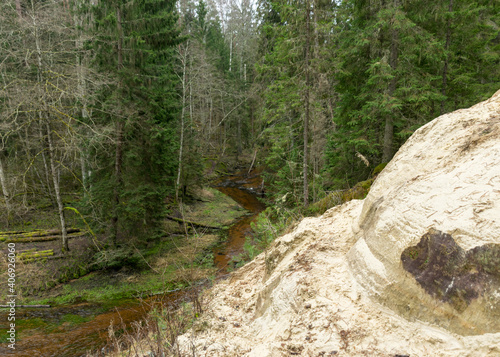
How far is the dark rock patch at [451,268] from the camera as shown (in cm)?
206

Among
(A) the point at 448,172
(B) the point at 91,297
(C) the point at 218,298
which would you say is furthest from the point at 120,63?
(A) the point at 448,172

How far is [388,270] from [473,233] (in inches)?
34.5

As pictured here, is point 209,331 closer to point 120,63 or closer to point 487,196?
point 487,196

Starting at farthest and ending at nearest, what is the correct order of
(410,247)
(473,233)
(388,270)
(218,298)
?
(218,298) < (388,270) < (410,247) < (473,233)

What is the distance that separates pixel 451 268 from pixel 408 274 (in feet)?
1.28

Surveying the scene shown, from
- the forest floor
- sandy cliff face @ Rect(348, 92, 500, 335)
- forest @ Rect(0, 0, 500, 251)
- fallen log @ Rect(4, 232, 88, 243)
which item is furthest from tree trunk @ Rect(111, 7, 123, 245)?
sandy cliff face @ Rect(348, 92, 500, 335)

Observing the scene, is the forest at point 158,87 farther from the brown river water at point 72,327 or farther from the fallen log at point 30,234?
the brown river water at point 72,327

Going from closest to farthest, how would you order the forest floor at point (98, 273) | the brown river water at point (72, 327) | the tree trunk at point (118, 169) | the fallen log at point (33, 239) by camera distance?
the brown river water at point (72, 327)
the forest floor at point (98, 273)
the tree trunk at point (118, 169)
the fallen log at point (33, 239)

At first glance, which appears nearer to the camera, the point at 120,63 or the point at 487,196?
the point at 487,196

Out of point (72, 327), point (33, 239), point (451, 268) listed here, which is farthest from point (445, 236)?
point (33, 239)

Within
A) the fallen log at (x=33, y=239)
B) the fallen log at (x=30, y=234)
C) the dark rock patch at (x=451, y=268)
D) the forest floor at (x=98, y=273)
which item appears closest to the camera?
the dark rock patch at (x=451, y=268)

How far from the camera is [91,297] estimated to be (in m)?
9.55

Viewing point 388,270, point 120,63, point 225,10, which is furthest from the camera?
point 225,10

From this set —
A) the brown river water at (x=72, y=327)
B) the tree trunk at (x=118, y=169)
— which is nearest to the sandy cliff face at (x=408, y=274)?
the brown river water at (x=72, y=327)
